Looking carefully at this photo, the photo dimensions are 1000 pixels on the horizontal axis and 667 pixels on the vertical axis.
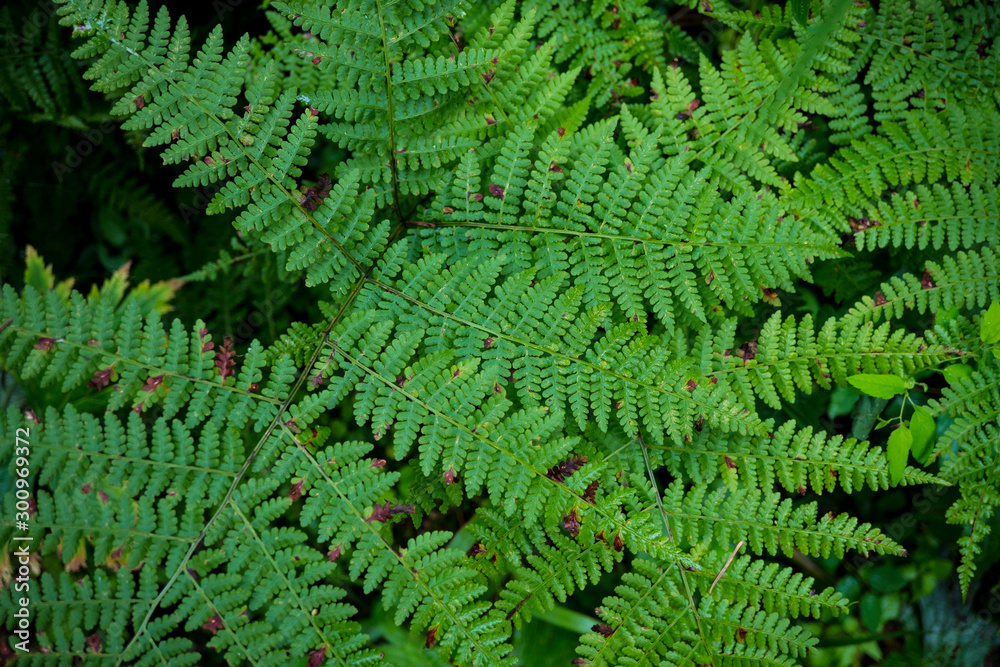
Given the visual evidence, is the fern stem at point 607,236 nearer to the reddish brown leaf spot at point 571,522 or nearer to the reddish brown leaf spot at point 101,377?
the reddish brown leaf spot at point 571,522

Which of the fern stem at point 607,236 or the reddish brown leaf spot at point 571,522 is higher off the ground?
the fern stem at point 607,236

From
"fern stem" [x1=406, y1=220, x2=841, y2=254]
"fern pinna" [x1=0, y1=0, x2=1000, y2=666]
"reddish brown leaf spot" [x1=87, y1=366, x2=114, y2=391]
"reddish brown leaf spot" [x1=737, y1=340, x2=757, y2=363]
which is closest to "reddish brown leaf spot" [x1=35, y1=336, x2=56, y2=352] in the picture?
"fern pinna" [x1=0, y1=0, x2=1000, y2=666]

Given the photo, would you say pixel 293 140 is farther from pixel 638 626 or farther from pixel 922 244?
pixel 922 244

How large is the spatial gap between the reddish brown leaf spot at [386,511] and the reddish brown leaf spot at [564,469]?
0.60 m

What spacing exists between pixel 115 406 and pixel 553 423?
1.70 metres

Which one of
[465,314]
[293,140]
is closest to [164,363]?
[293,140]

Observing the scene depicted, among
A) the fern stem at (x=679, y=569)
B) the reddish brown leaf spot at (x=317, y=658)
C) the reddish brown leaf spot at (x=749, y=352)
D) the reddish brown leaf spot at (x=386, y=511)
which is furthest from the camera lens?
the reddish brown leaf spot at (x=749, y=352)

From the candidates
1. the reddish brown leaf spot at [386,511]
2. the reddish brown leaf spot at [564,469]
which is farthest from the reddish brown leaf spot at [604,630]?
the reddish brown leaf spot at [386,511]

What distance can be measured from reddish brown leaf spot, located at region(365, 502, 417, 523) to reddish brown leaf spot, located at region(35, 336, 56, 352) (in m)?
1.39

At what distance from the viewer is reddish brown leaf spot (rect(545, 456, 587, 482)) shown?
2400mm

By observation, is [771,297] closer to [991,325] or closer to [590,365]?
[991,325]

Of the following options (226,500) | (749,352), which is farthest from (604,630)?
(226,500)

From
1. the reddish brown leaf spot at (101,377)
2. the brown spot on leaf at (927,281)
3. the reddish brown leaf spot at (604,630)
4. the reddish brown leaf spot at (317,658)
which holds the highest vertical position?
the brown spot on leaf at (927,281)

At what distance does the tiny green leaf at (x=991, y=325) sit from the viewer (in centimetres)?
254
